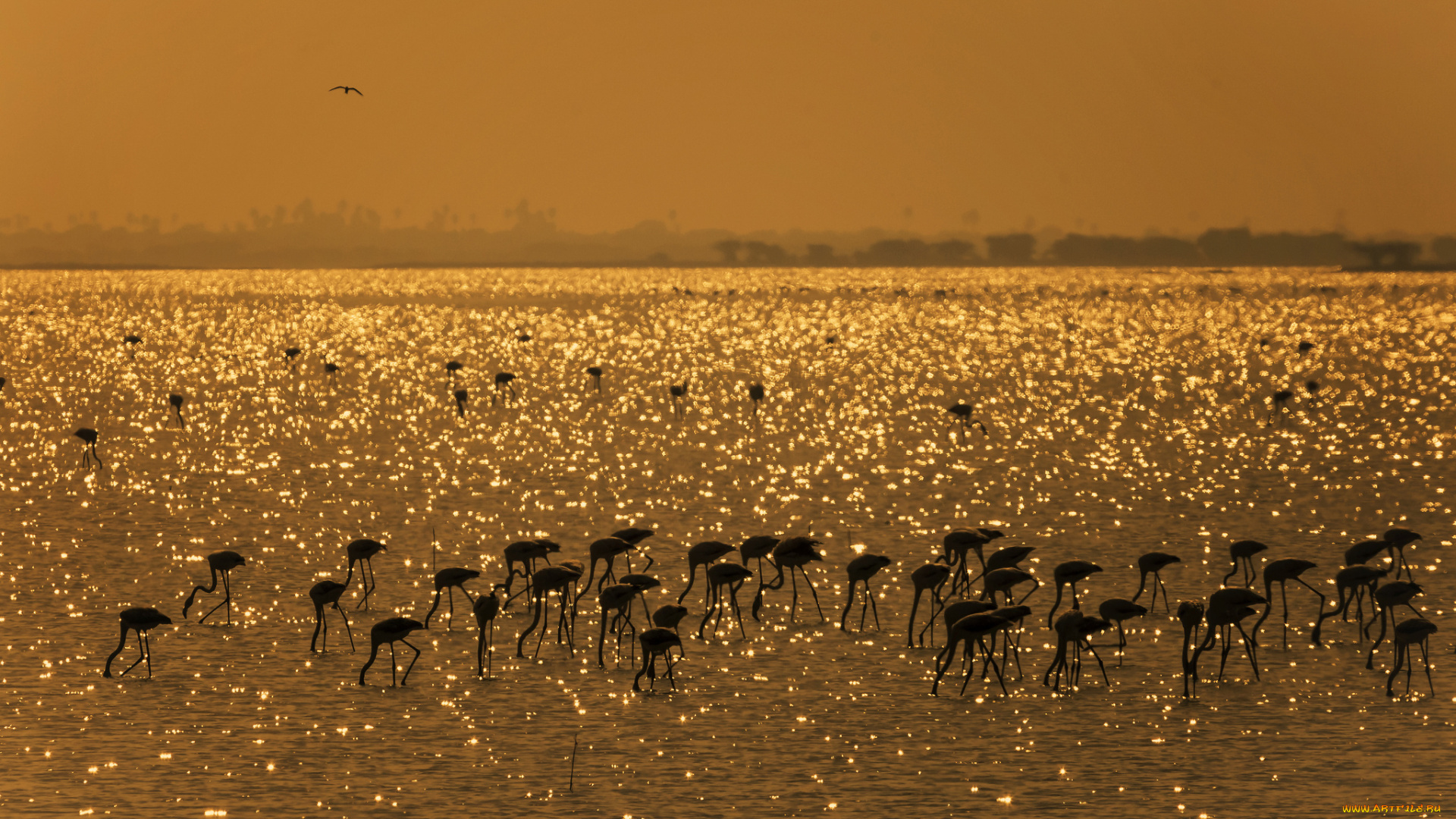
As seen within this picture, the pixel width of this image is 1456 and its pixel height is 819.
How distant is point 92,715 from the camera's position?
16547mm

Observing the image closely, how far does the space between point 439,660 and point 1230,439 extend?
104ft

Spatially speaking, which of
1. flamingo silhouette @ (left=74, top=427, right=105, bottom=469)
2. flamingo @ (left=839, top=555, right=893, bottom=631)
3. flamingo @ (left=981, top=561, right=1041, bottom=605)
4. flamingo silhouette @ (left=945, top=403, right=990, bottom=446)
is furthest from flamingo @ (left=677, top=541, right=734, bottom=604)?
flamingo silhouette @ (left=945, top=403, right=990, bottom=446)

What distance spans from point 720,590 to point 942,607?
10.3 ft

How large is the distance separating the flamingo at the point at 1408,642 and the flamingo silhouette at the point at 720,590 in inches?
301

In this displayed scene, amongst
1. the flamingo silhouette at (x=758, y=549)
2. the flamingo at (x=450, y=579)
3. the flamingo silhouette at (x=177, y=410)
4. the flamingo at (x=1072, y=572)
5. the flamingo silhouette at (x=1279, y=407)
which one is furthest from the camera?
the flamingo silhouette at (x=1279, y=407)

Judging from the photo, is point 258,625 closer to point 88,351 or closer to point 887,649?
point 887,649

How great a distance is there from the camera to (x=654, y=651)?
57.3 feet

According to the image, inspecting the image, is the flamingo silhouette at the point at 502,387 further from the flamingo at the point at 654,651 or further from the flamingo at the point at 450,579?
the flamingo at the point at 654,651

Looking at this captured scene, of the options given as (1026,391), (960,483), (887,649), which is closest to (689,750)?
(887,649)

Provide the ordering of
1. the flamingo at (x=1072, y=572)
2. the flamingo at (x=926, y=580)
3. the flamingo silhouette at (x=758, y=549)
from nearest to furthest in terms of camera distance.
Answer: the flamingo at (x=926, y=580)
the flamingo at (x=1072, y=572)
the flamingo silhouette at (x=758, y=549)

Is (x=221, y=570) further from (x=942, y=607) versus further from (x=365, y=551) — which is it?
(x=942, y=607)

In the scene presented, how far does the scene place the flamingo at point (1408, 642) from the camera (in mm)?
16922

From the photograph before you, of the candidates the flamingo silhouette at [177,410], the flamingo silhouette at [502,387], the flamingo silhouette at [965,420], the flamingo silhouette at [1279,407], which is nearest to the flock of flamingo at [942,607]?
the flamingo silhouette at [965,420]

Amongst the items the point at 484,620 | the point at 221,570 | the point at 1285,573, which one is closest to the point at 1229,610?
the point at 1285,573
